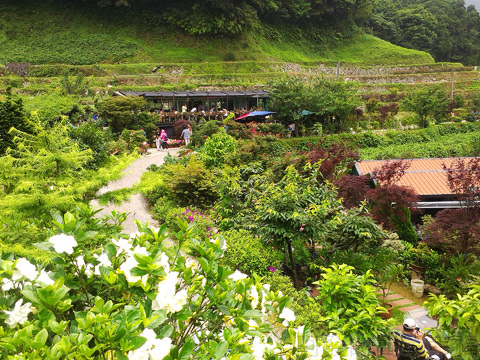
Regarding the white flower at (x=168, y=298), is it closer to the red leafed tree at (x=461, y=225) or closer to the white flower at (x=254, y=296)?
the white flower at (x=254, y=296)

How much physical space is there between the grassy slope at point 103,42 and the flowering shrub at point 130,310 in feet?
127

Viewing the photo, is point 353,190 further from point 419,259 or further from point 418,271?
point 418,271

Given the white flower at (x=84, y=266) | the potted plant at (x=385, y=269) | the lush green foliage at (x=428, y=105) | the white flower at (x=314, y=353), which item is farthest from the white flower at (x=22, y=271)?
the lush green foliage at (x=428, y=105)

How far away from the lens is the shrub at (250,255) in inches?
247

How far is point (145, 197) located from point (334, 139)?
12.9 metres

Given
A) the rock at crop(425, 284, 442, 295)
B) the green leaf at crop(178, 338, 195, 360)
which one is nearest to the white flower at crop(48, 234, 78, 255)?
the green leaf at crop(178, 338, 195, 360)

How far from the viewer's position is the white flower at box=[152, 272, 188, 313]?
5.99ft

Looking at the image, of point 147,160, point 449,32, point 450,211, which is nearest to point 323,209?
point 450,211

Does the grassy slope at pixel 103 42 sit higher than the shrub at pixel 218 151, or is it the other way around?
the grassy slope at pixel 103 42

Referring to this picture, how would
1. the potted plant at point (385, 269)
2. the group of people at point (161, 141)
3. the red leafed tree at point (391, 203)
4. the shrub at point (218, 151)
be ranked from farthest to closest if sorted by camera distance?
the group of people at point (161, 141) < the shrub at point (218, 151) < the red leafed tree at point (391, 203) < the potted plant at point (385, 269)

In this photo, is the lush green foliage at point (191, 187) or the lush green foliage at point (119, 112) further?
the lush green foliage at point (119, 112)

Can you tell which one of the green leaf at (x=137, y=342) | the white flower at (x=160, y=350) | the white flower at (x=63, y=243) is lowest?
the white flower at (x=160, y=350)

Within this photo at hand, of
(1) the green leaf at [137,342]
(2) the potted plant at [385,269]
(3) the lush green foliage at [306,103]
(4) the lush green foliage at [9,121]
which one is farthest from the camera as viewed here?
(3) the lush green foliage at [306,103]

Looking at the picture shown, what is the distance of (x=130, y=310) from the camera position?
1760 millimetres
